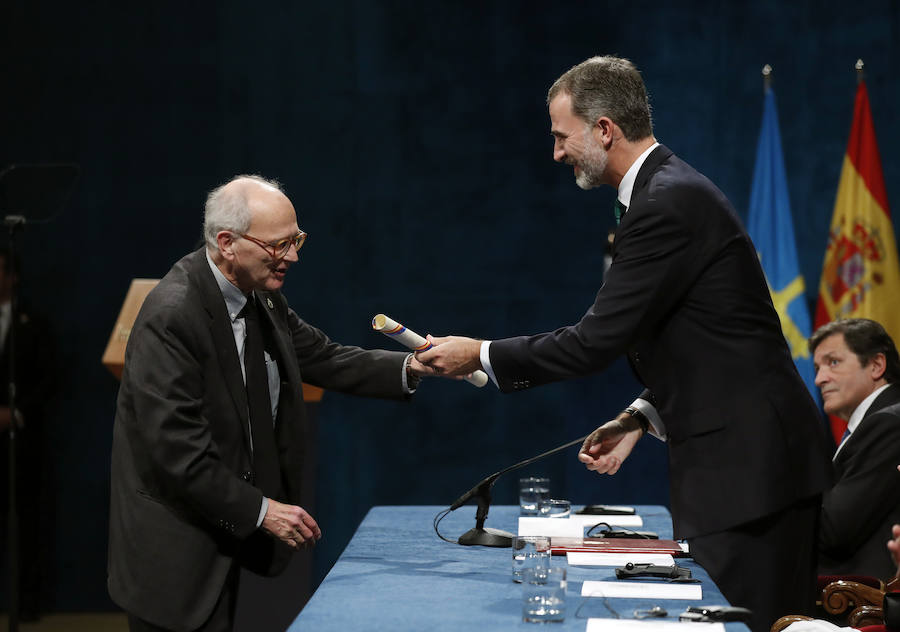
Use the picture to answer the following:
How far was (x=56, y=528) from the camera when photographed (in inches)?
232

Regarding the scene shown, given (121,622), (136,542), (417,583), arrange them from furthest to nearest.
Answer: (121,622) → (136,542) → (417,583)

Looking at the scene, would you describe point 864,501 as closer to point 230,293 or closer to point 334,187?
point 230,293

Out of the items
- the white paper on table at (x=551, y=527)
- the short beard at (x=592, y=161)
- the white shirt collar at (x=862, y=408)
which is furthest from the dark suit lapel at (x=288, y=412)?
the white shirt collar at (x=862, y=408)

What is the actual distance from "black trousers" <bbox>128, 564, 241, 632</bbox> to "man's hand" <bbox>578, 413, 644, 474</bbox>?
101cm

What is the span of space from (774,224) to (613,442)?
2.84 meters

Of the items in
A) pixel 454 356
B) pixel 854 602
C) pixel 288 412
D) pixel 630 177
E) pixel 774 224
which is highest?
pixel 630 177

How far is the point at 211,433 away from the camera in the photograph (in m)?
2.77

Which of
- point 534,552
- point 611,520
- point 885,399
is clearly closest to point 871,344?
point 885,399

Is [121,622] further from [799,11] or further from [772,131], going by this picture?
[799,11]

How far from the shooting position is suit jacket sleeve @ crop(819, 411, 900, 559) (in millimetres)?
3381

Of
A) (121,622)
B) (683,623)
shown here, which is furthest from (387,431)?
(683,623)

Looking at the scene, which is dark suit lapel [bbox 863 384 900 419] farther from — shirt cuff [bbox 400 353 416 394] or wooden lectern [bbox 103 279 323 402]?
wooden lectern [bbox 103 279 323 402]

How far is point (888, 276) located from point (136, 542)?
12.9 feet

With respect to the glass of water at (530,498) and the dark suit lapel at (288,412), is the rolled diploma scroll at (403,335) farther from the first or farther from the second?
the glass of water at (530,498)
